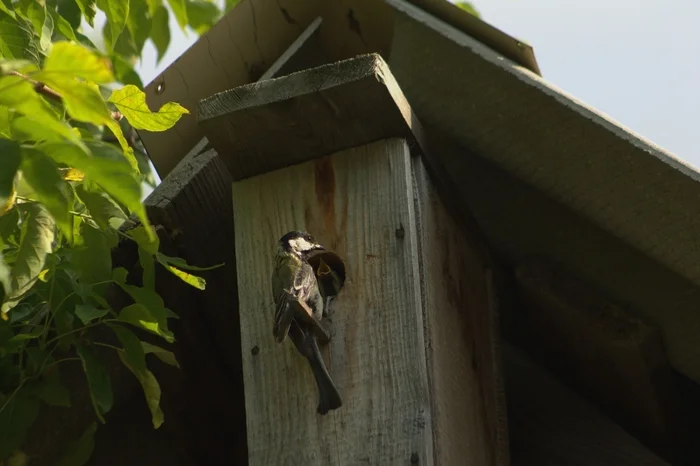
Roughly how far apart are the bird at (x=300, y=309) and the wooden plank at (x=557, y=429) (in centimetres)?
61

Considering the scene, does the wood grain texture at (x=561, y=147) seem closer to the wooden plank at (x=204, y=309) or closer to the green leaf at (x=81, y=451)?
the wooden plank at (x=204, y=309)

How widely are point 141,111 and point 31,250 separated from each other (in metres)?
Answer: 0.29

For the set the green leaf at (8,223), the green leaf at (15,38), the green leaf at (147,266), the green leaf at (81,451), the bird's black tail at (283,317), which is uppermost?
the green leaf at (15,38)

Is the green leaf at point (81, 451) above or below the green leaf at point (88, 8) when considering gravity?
below

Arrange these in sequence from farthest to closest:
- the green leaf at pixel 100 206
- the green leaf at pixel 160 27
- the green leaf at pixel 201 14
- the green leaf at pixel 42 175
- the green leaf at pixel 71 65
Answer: the green leaf at pixel 201 14 < the green leaf at pixel 160 27 < the green leaf at pixel 100 206 < the green leaf at pixel 42 175 < the green leaf at pixel 71 65

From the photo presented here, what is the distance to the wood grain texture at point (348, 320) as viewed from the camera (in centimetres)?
153

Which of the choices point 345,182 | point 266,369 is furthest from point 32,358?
point 345,182

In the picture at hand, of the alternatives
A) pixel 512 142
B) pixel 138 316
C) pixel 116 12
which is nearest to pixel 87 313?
pixel 138 316

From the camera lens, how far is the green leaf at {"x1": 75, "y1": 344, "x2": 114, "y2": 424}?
64.5 inches

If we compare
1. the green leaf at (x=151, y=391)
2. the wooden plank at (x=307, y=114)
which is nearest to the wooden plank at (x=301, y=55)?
the wooden plank at (x=307, y=114)

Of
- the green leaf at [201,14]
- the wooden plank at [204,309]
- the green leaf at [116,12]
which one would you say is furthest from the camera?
the green leaf at [201,14]

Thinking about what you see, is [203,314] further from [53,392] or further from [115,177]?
[115,177]

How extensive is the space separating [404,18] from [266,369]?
748mm

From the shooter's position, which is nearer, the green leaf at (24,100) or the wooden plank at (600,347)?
the green leaf at (24,100)
